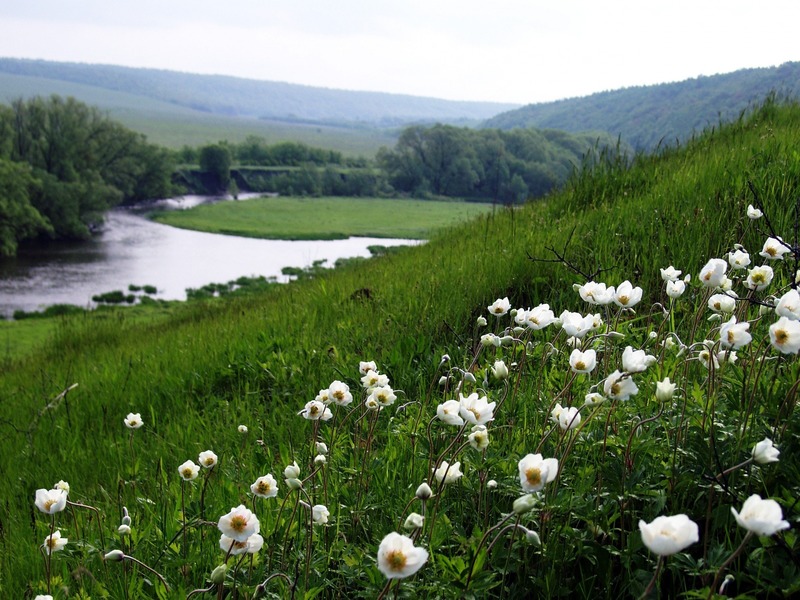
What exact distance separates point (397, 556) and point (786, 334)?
129 centimetres

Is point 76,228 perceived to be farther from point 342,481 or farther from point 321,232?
point 342,481

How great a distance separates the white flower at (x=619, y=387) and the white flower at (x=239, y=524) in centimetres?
109

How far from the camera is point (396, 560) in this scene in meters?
1.34

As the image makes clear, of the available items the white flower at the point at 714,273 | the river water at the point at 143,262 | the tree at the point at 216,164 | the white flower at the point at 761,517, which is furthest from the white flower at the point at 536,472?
the tree at the point at 216,164

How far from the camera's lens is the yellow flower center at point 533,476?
1549 millimetres

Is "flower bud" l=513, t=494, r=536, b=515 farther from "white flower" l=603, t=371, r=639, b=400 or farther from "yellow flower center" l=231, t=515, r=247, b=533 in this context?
"yellow flower center" l=231, t=515, r=247, b=533

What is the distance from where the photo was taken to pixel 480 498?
209 centimetres

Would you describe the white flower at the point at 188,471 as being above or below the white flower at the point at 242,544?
below

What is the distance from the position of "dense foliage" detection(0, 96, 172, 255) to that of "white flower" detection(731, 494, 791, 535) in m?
66.4

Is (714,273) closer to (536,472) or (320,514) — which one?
(536,472)

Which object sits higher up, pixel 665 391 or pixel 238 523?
pixel 665 391

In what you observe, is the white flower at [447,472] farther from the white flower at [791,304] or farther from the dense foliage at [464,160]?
the dense foliage at [464,160]

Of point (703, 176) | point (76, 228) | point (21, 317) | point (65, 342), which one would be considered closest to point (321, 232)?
point (76, 228)

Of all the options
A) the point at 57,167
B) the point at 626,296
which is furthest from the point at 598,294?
the point at 57,167
